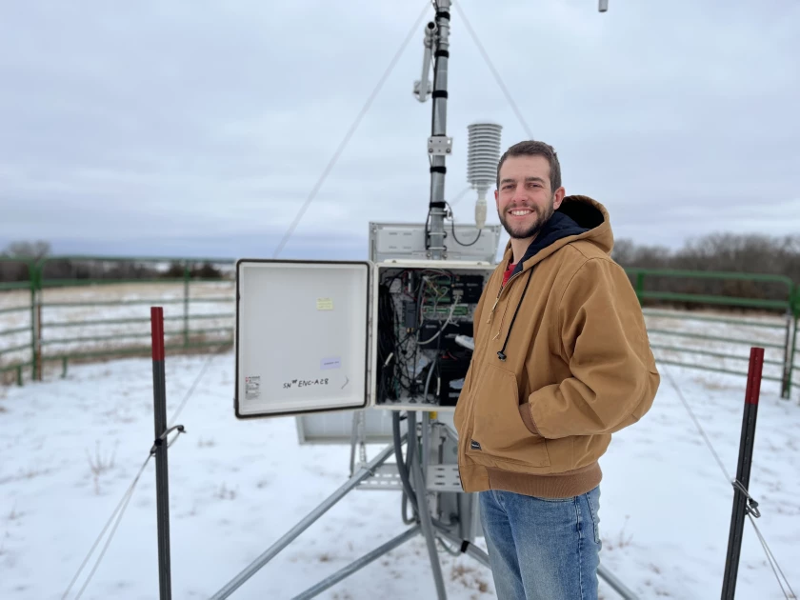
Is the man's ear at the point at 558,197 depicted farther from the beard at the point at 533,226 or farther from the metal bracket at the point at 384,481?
the metal bracket at the point at 384,481

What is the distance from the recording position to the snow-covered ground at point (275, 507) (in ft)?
8.00

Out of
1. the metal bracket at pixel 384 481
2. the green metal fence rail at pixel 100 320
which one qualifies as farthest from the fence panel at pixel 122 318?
the metal bracket at pixel 384 481

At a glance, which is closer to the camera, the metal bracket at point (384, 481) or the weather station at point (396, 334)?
the weather station at point (396, 334)

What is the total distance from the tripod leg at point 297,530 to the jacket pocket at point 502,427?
1.11 metres

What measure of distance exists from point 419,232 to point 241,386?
1096 millimetres

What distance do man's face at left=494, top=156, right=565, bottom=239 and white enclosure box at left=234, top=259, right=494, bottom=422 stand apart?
25.7 inches

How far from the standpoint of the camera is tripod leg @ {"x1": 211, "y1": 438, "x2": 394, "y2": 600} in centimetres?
207

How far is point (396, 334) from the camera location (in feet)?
7.76

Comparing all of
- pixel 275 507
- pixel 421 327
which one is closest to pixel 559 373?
pixel 421 327

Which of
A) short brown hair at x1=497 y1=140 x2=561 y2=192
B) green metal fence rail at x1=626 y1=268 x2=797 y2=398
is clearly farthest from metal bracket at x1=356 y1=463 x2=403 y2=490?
green metal fence rail at x1=626 y1=268 x2=797 y2=398

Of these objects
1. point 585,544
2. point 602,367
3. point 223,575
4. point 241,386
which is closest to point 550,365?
point 602,367

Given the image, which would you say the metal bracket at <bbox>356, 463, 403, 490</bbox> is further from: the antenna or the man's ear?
the man's ear

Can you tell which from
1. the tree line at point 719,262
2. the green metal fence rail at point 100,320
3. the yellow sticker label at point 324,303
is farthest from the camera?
the tree line at point 719,262

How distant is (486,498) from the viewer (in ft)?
4.93
